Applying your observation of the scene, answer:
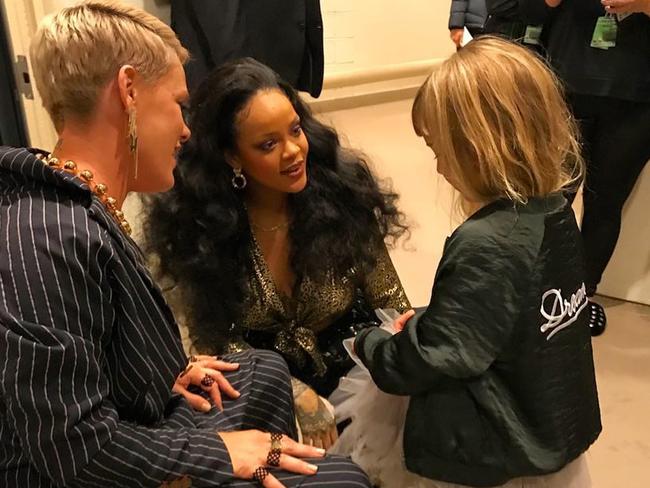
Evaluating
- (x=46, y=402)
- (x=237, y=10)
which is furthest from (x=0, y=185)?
(x=237, y=10)

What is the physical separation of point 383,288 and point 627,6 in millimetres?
1021

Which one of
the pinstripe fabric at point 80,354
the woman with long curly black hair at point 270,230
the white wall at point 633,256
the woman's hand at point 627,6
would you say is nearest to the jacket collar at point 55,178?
the pinstripe fabric at point 80,354

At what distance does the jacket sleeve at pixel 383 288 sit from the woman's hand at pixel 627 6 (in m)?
0.94

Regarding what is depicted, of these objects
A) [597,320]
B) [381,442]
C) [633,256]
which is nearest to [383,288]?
[381,442]

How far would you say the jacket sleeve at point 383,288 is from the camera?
173 centimetres

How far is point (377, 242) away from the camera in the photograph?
174 centimetres

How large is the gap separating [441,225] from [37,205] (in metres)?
2.50

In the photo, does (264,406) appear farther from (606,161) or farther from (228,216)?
(606,161)

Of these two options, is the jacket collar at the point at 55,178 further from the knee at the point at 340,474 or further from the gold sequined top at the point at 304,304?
the gold sequined top at the point at 304,304

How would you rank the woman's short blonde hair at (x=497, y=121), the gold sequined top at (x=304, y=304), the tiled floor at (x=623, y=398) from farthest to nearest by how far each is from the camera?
the tiled floor at (x=623, y=398) → the gold sequined top at (x=304, y=304) → the woman's short blonde hair at (x=497, y=121)

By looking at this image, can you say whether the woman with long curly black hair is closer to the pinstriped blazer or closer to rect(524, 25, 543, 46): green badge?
the pinstriped blazer

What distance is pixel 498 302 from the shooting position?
108cm

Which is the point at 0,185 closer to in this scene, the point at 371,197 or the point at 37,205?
the point at 37,205

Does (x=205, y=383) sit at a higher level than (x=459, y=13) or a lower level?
lower
